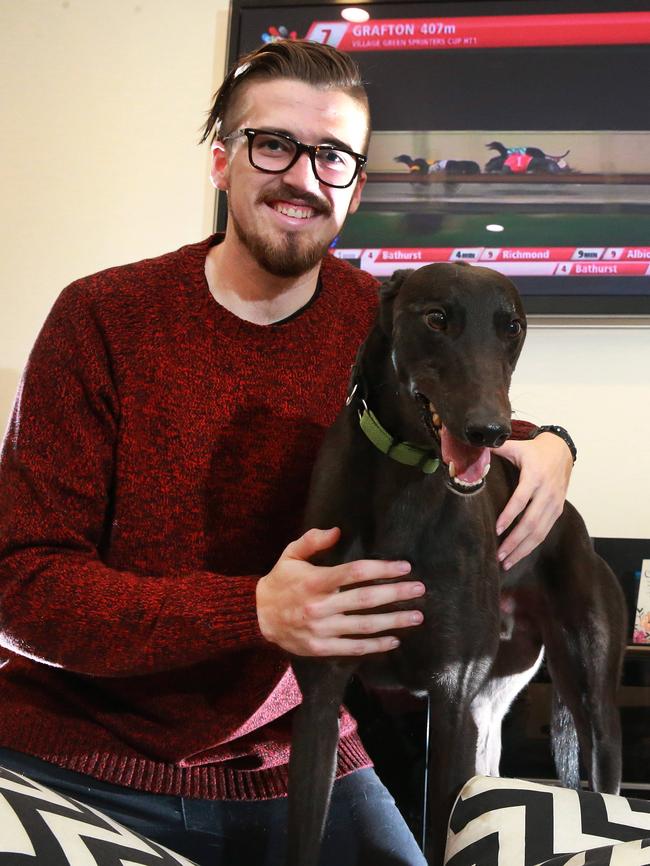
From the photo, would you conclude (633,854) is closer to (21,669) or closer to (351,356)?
(351,356)

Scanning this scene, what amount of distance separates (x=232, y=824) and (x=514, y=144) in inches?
57.0

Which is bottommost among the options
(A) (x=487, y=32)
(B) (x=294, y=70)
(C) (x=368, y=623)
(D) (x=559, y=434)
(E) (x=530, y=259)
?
(C) (x=368, y=623)

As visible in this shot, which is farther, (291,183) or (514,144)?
(514,144)

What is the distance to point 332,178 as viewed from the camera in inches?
41.0

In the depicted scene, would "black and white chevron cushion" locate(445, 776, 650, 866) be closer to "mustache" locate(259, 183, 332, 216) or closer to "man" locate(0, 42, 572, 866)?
"man" locate(0, 42, 572, 866)

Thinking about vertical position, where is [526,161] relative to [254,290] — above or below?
above

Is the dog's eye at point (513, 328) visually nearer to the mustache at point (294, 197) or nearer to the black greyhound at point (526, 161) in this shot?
the mustache at point (294, 197)

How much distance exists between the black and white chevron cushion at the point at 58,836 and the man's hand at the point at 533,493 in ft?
1.25

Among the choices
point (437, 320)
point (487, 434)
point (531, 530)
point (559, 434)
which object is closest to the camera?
point (487, 434)

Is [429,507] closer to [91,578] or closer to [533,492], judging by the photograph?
[533,492]

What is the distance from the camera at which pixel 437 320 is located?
72 centimetres

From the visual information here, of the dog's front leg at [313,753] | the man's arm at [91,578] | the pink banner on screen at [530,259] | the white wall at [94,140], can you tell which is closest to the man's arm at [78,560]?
the man's arm at [91,578]

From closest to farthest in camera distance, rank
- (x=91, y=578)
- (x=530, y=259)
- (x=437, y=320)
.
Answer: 1. (x=437, y=320)
2. (x=91, y=578)
3. (x=530, y=259)

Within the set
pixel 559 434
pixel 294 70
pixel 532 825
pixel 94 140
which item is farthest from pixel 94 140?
pixel 532 825
